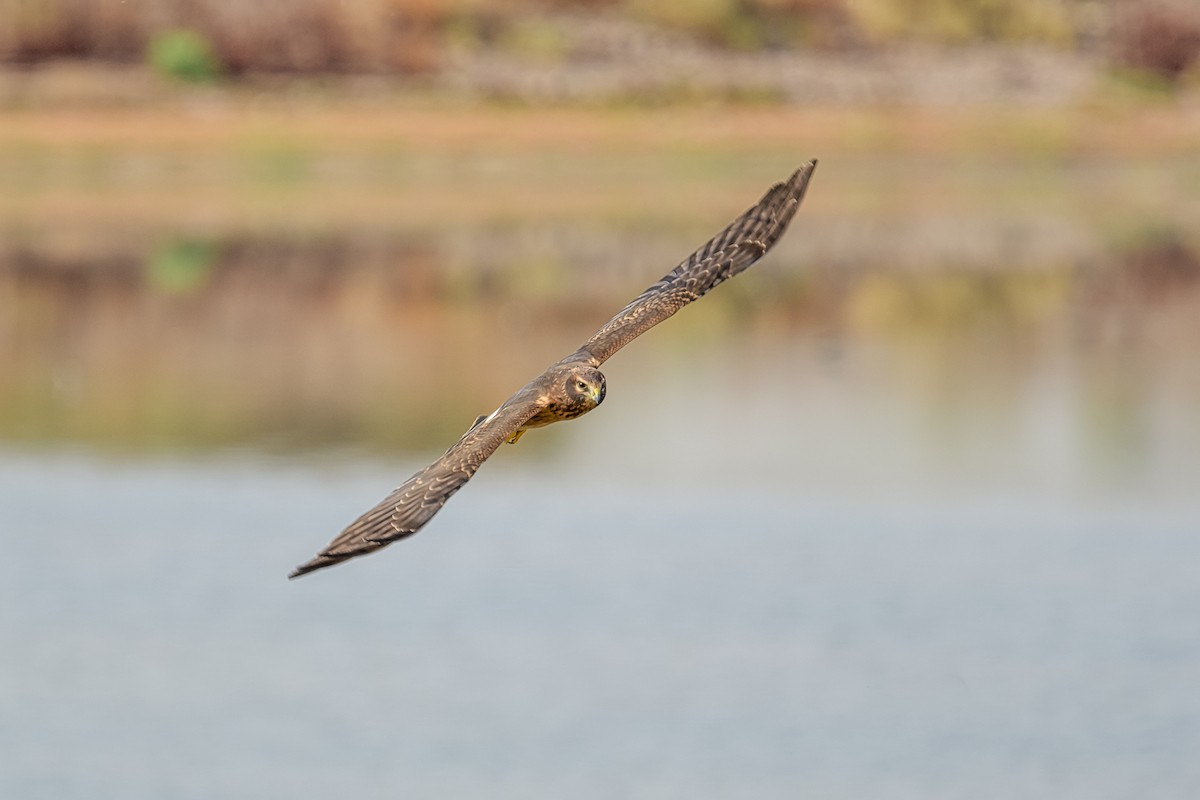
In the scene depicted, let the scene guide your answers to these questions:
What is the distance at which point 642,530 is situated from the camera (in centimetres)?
2473

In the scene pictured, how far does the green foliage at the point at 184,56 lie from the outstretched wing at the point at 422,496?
1929 inches

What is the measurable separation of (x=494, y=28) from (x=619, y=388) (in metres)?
31.5

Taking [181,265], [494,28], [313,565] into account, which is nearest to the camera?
[313,565]

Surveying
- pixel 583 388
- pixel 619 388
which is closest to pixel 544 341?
pixel 619 388

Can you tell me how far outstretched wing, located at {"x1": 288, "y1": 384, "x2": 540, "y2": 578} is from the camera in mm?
10266

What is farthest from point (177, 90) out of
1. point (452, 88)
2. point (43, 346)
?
point (43, 346)

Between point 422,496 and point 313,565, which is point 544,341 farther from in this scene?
point 313,565

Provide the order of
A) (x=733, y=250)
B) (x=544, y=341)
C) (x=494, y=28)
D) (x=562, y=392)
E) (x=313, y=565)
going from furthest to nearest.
A: (x=494, y=28) < (x=544, y=341) < (x=733, y=250) < (x=562, y=392) < (x=313, y=565)

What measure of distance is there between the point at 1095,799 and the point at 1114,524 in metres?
7.86

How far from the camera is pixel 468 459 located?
10969 mm

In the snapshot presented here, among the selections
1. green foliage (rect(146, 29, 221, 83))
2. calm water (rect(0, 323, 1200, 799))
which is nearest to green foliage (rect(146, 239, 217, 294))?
green foliage (rect(146, 29, 221, 83))

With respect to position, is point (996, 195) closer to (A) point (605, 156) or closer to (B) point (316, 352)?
(A) point (605, 156)

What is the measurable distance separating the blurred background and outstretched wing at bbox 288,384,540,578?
6320 millimetres

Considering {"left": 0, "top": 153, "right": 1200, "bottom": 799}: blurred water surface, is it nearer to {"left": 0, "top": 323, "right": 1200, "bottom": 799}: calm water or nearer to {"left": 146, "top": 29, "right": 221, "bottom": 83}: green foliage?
{"left": 0, "top": 323, "right": 1200, "bottom": 799}: calm water
